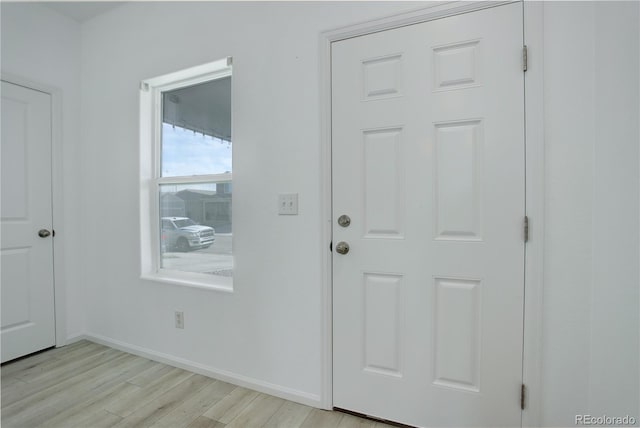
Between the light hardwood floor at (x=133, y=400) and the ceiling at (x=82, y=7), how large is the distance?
2704mm

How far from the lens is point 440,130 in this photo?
1.39 metres

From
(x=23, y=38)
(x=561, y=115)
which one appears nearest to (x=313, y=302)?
(x=561, y=115)

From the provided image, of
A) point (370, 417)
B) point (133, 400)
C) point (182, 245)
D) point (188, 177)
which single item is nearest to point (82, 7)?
point (188, 177)

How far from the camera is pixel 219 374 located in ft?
6.26

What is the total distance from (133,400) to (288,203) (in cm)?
145

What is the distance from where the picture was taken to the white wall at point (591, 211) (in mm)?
1104

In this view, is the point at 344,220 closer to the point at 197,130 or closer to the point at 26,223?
the point at 197,130

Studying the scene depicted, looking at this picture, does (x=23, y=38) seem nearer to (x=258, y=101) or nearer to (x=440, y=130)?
(x=258, y=101)

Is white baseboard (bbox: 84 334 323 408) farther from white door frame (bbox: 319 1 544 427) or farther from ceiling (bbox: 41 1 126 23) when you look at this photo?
ceiling (bbox: 41 1 126 23)

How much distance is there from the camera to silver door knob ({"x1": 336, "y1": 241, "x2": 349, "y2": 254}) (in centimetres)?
157

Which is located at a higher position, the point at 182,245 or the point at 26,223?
the point at 26,223

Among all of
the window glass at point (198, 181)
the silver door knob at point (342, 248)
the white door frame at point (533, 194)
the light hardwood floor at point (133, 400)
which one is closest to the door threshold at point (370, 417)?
the light hardwood floor at point (133, 400)

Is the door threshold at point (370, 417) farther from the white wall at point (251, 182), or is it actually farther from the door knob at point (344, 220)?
the door knob at point (344, 220)

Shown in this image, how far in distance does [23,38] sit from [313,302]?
2890 mm
